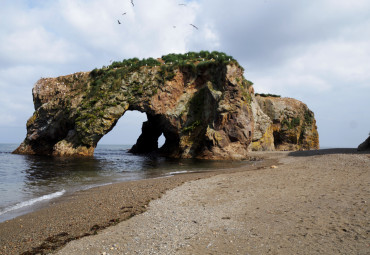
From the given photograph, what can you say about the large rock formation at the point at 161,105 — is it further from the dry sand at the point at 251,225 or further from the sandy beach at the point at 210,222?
the dry sand at the point at 251,225

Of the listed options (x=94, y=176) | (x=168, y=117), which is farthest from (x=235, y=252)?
(x=168, y=117)

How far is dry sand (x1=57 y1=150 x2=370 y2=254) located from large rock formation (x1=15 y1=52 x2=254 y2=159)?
2225 cm

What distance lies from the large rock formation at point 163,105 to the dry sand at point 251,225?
2225 centimetres

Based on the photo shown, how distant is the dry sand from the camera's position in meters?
4.95

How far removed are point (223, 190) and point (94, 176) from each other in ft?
35.1

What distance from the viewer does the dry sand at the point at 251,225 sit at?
195 inches

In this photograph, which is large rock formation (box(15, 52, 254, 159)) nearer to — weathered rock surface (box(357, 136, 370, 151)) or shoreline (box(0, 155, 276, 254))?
weathered rock surface (box(357, 136, 370, 151))

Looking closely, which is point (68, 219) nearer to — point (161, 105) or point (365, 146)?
point (161, 105)

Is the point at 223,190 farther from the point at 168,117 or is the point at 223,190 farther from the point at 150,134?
the point at 150,134

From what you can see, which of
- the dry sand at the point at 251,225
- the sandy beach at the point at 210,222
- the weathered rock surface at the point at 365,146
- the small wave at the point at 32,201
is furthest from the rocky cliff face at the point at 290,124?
the small wave at the point at 32,201

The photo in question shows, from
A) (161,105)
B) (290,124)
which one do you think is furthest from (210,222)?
(290,124)

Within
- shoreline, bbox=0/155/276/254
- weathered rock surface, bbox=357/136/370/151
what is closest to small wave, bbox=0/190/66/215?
shoreline, bbox=0/155/276/254

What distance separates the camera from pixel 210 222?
258 inches

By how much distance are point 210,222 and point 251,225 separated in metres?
1.12
